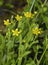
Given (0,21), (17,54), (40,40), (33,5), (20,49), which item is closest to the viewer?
(20,49)

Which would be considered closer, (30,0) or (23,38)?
(23,38)

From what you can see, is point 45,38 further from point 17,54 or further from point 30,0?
point 30,0

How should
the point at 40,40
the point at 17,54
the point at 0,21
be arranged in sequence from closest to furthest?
the point at 17,54
the point at 40,40
the point at 0,21

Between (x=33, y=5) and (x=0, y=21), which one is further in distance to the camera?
(x=0, y=21)

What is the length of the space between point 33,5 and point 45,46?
602mm

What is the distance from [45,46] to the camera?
2275 mm

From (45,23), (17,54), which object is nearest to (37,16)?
(45,23)

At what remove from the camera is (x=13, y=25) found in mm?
2387

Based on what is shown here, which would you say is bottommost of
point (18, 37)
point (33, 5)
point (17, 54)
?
point (17, 54)

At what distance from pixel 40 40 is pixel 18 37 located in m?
0.27

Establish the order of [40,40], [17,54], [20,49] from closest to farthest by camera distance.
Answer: [20,49] → [17,54] → [40,40]

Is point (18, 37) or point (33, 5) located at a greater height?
point (33, 5)

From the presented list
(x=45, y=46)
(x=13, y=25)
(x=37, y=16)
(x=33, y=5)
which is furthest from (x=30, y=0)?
(x=45, y=46)

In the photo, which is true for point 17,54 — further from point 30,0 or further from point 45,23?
point 30,0
